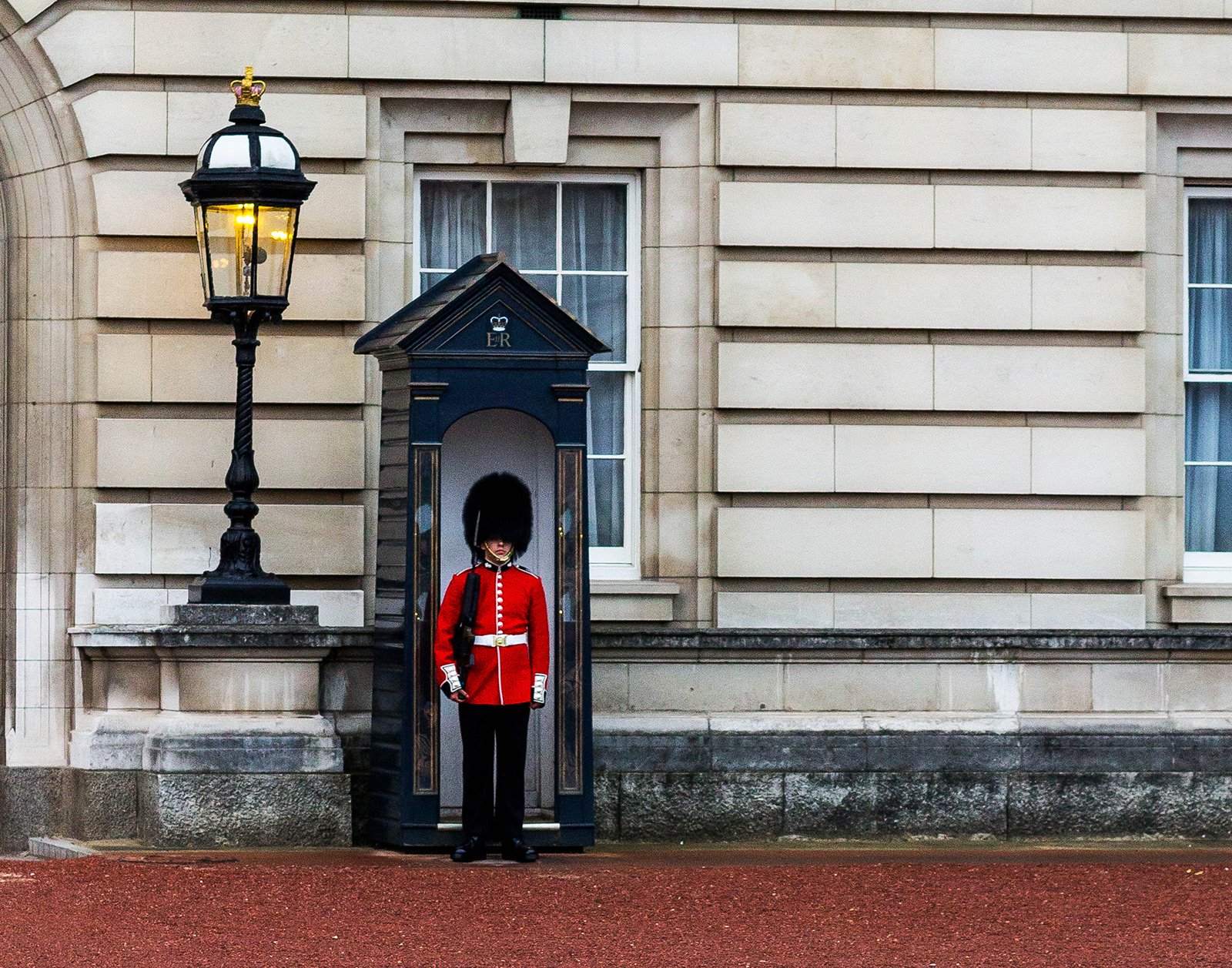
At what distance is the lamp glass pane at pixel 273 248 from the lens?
10.5 m

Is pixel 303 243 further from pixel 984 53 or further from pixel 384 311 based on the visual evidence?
pixel 984 53

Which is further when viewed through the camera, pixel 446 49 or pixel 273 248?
pixel 446 49

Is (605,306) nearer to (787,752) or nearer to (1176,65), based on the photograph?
(787,752)

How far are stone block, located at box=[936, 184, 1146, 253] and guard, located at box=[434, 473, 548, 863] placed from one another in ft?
9.60

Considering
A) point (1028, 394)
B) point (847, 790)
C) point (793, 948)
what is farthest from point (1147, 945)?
point (1028, 394)

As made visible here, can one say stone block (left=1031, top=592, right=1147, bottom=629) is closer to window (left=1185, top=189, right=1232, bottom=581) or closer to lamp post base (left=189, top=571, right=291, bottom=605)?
window (left=1185, top=189, right=1232, bottom=581)

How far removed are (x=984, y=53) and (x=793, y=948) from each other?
5.16 m

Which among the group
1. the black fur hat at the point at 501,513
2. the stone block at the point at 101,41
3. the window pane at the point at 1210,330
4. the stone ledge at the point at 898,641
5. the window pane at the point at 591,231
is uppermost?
the stone block at the point at 101,41

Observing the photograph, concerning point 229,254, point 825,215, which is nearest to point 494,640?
point 229,254

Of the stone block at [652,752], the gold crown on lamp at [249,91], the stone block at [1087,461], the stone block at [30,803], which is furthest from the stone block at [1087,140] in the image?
the stone block at [30,803]

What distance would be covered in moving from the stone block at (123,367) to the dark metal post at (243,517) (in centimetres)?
67

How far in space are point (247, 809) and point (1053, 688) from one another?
397 cm

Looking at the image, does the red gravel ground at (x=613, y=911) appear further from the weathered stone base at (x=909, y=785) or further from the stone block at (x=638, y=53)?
the stone block at (x=638, y=53)

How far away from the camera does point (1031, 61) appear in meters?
11.5
